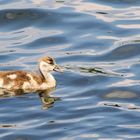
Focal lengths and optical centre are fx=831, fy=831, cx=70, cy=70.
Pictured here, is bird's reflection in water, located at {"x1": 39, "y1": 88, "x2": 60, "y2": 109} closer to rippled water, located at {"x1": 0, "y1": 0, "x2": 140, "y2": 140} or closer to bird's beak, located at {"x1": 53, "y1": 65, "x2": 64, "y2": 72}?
rippled water, located at {"x1": 0, "y1": 0, "x2": 140, "y2": 140}

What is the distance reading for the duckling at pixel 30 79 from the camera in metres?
14.5

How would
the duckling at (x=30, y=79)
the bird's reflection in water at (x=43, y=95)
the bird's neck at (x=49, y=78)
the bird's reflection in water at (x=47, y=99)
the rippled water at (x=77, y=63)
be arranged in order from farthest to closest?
the bird's neck at (x=49, y=78) → the duckling at (x=30, y=79) → the bird's reflection in water at (x=43, y=95) → the bird's reflection in water at (x=47, y=99) → the rippled water at (x=77, y=63)

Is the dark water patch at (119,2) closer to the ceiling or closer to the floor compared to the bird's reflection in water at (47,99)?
closer to the floor

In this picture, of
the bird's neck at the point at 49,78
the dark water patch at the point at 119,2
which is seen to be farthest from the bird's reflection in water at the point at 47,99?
the dark water patch at the point at 119,2

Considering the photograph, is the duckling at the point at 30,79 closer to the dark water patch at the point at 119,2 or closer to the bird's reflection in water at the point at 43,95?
the bird's reflection in water at the point at 43,95

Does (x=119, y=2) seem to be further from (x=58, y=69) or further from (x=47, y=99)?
(x=47, y=99)

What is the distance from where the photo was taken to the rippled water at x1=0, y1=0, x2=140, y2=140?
40.1 feet

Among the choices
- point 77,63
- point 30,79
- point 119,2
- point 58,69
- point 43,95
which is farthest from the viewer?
point 119,2

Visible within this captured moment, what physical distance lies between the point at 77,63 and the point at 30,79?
1.46 metres

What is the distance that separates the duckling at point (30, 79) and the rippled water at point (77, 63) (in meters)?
0.24

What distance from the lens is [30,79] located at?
14.6 metres

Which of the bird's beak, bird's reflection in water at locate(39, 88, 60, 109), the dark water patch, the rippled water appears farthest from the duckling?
the dark water patch

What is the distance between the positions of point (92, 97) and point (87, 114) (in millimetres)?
971

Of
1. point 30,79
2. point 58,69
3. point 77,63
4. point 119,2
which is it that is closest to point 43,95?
point 30,79
